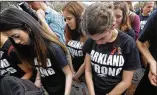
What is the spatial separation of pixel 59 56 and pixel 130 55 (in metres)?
0.36

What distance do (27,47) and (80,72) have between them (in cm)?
35

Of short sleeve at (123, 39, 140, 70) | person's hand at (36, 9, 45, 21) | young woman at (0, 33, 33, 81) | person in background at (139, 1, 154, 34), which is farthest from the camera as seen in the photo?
person in background at (139, 1, 154, 34)

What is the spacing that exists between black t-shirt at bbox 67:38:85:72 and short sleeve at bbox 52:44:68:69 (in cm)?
25

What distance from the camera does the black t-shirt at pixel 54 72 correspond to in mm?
1185

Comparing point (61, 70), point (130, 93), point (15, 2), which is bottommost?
point (130, 93)

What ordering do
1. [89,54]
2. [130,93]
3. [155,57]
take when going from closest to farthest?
[155,57] < [89,54] < [130,93]

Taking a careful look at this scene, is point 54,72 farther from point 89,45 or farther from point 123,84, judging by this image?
point 123,84

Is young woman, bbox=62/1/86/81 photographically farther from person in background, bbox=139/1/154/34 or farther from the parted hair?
person in background, bbox=139/1/154/34

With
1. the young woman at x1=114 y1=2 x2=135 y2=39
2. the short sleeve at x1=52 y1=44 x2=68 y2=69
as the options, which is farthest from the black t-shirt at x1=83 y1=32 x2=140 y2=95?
the young woman at x1=114 y1=2 x2=135 y2=39

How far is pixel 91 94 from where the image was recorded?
121cm

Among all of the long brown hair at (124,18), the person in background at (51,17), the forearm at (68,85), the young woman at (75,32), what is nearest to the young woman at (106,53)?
the forearm at (68,85)

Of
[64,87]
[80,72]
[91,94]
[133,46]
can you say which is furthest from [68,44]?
[133,46]

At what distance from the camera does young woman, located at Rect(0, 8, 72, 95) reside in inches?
43.4

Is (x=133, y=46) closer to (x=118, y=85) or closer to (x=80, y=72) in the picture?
(x=118, y=85)
